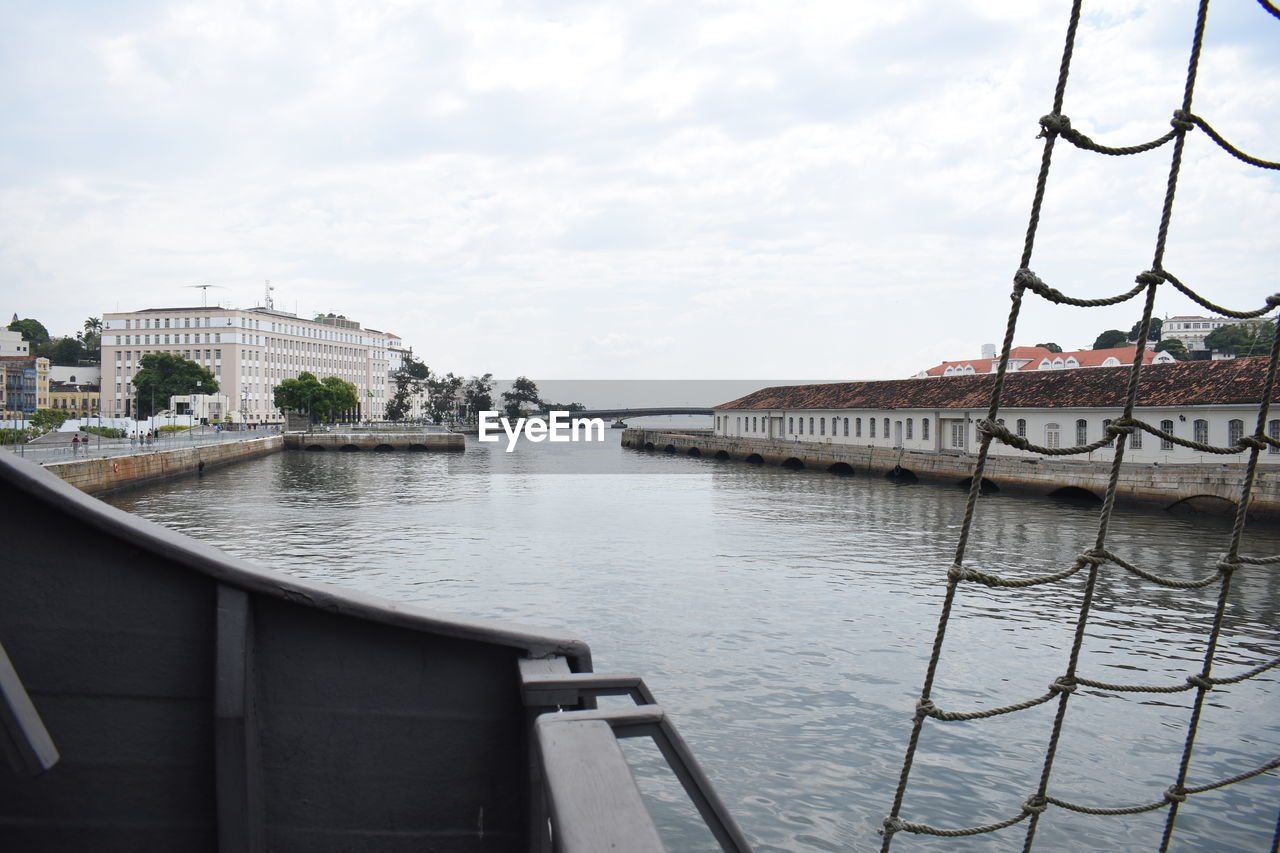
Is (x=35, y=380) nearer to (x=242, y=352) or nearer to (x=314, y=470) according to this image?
(x=242, y=352)

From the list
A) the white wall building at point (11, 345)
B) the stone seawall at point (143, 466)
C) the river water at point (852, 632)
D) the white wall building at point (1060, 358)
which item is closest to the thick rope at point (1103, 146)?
the river water at point (852, 632)

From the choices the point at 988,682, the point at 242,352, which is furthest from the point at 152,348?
the point at 988,682

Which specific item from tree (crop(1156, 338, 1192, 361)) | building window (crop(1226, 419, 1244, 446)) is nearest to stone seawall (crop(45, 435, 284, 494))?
building window (crop(1226, 419, 1244, 446))

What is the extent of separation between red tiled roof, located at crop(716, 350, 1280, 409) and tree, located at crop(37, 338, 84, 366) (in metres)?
131

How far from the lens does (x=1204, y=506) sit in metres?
28.2

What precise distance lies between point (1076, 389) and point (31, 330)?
16338 cm

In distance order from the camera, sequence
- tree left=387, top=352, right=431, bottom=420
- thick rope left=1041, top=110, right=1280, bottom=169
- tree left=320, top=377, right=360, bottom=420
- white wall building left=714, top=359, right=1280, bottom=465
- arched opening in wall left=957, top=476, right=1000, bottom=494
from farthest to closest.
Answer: tree left=387, top=352, right=431, bottom=420 < tree left=320, top=377, right=360, bottom=420 < arched opening in wall left=957, top=476, right=1000, bottom=494 < white wall building left=714, top=359, right=1280, bottom=465 < thick rope left=1041, top=110, right=1280, bottom=169

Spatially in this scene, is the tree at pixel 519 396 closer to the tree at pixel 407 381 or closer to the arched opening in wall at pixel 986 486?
the tree at pixel 407 381

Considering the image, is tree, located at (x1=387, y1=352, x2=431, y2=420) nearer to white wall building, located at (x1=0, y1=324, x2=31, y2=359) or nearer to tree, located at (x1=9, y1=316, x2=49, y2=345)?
white wall building, located at (x1=0, y1=324, x2=31, y2=359)

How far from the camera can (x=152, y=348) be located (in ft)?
365

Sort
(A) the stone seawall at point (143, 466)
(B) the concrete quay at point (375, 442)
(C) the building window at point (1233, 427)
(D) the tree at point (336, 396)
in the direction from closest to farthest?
(A) the stone seawall at point (143, 466)
(C) the building window at point (1233, 427)
(B) the concrete quay at point (375, 442)
(D) the tree at point (336, 396)

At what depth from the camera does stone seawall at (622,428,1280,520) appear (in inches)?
1083

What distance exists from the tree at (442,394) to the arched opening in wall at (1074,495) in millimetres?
90981

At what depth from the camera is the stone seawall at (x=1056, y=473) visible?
27516 millimetres
